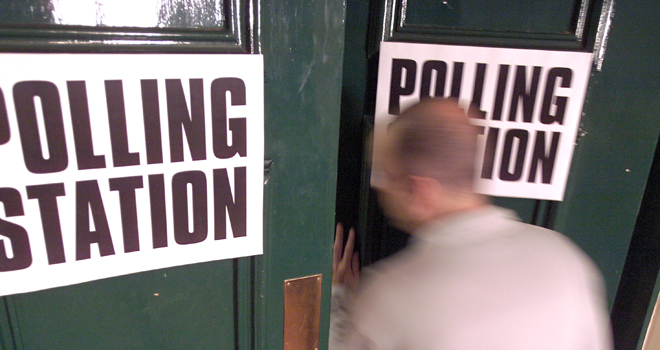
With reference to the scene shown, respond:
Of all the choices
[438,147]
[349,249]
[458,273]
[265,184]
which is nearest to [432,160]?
[438,147]

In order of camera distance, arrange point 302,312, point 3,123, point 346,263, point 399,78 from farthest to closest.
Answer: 1. point 346,263
2. point 399,78
3. point 302,312
4. point 3,123

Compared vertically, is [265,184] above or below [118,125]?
below

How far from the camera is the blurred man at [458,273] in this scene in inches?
27.2

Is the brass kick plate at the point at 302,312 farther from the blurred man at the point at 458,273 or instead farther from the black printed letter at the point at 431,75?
the black printed letter at the point at 431,75

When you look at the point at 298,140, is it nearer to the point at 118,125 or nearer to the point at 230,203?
the point at 230,203

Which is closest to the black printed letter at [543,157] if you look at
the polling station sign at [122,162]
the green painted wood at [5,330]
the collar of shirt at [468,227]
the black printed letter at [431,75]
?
the black printed letter at [431,75]

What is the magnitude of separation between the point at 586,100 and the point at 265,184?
0.81 m

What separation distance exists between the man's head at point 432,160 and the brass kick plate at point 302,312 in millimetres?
245

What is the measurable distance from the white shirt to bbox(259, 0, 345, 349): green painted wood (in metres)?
0.15

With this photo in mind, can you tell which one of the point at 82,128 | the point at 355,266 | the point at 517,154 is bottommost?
the point at 355,266

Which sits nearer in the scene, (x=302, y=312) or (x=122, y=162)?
(x=122, y=162)

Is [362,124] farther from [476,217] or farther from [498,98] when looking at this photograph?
[476,217]

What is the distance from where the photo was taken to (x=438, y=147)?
2.41ft

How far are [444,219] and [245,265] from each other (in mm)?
363
